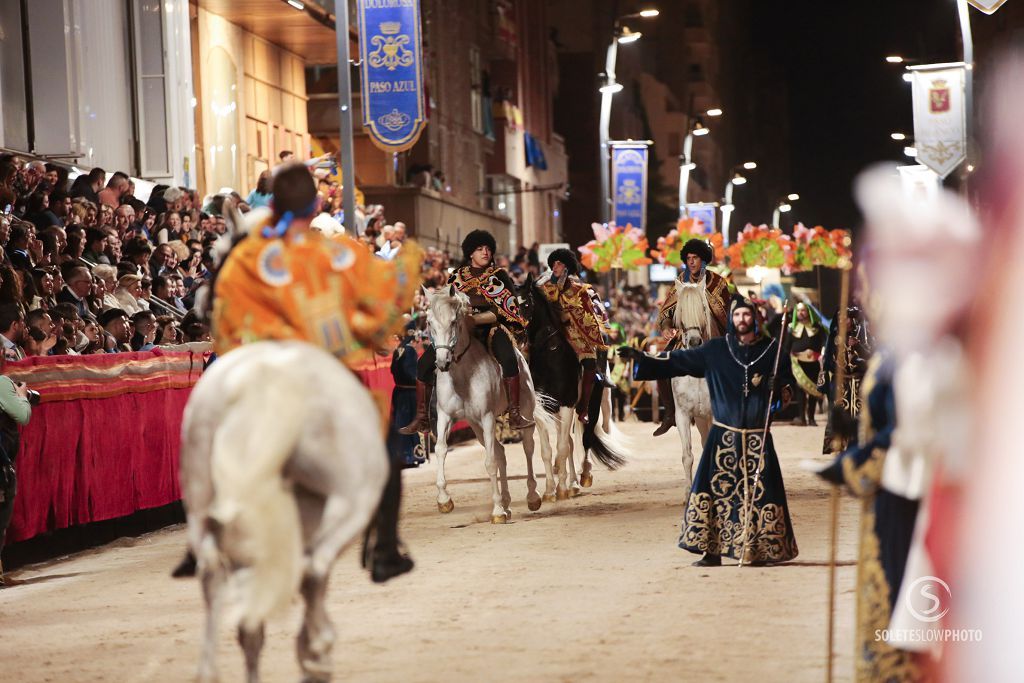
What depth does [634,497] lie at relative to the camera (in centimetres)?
1766

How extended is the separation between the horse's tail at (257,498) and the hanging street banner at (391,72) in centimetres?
1870

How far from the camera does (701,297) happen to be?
15367mm

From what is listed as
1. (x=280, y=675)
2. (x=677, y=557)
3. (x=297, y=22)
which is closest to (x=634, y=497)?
(x=677, y=557)

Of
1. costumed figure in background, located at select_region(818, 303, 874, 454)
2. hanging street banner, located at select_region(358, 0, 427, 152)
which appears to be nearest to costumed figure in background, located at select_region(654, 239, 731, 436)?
costumed figure in background, located at select_region(818, 303, 874, 454)

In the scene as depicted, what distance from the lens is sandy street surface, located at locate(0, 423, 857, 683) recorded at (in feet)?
29.0

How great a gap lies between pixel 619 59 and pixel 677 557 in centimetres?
9221

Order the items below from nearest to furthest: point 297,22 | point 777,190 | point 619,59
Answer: point 297,22, point 619,59, point 777,190

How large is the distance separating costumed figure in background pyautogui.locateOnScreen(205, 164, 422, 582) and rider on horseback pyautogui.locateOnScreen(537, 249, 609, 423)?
434 inches

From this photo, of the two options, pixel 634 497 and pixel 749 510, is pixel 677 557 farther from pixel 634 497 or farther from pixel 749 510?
pixel 634 497

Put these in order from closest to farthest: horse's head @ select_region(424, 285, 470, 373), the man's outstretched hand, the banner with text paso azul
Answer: the man's outstretched hand → horse's head @ select_region(424, 285, 470, 373) → the banner with text paso azul

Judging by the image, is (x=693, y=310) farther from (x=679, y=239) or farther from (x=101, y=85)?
(x=679, y=239)

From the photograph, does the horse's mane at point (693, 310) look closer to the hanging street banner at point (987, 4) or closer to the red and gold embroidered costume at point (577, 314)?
the red and gold embroidered costume at point (577, 314)

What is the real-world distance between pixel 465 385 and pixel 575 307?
3012 mm

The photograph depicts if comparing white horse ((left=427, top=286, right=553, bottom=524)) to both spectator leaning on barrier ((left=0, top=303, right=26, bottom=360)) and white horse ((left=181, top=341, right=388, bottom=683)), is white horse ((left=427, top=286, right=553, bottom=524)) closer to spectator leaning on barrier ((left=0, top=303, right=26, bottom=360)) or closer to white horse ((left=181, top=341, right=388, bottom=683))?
spectator leaning on barrier ((left=0, top=303, right=26, bottom=360))
